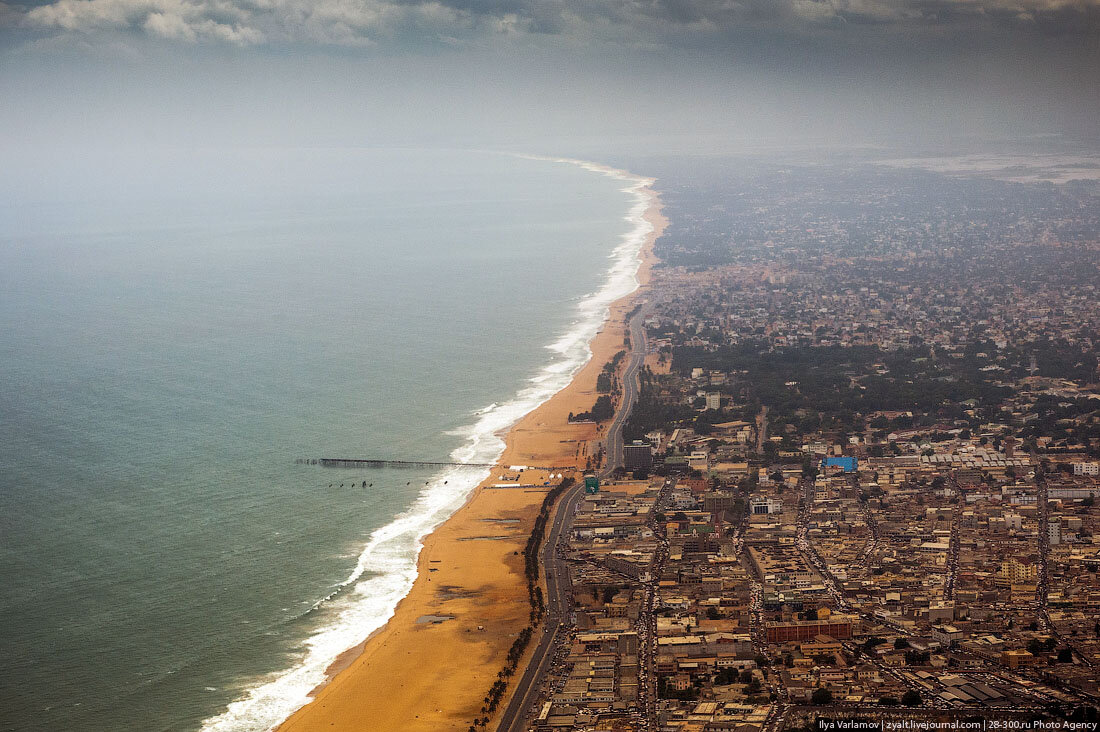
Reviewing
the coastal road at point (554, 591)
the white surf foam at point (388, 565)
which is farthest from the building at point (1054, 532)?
the white surf foam at point (388, 565)

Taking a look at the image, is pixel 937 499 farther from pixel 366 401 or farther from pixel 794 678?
pixel 366 401

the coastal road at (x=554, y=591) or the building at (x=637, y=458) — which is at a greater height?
the building at (x=637, y=458)

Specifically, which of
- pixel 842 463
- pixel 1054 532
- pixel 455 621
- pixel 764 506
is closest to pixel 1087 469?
pixel 1054 532

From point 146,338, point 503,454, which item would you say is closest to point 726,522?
point 503,454

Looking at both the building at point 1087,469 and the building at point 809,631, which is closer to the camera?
the building at point 809,631

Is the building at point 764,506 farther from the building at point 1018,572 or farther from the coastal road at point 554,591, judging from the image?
the building at point 1018,572
